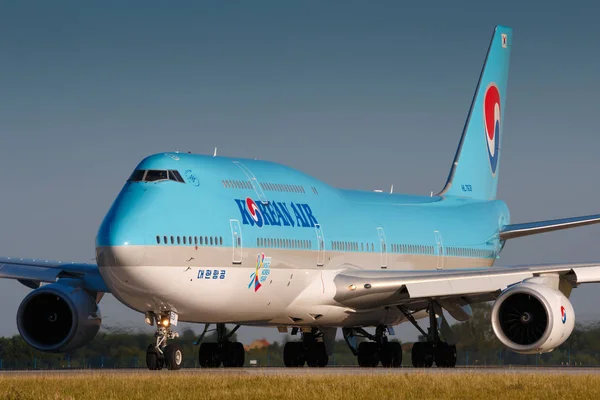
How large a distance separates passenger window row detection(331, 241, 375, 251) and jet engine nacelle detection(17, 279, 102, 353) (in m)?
6.50

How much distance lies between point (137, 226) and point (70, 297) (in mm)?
5838

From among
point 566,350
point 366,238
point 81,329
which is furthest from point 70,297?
point 566,350

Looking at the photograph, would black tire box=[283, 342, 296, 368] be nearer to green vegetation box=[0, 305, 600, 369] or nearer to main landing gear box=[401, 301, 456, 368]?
green vegetation box=[0, 305, 600, 369]

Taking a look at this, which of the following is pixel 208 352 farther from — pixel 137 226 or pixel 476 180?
pixel 476 180

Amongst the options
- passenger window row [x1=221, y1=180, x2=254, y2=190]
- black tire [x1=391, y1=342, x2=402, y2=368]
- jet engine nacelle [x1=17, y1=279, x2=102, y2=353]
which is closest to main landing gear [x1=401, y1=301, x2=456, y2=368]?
black tire [x1=391, y1=342, x2=402, y2=368]

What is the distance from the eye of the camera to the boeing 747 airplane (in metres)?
27.7

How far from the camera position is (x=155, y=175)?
28.3m

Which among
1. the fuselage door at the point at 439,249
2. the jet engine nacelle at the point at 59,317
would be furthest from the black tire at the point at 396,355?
the jet engine nacelle at the point at 59,317

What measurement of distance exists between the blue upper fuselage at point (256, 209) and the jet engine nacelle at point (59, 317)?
506 centimetres

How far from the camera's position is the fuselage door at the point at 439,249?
39.5 m

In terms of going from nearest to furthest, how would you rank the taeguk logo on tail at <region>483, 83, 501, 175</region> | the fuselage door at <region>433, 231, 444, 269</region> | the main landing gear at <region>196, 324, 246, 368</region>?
1. the main landing gear at <region>196, 324, 246, 368</region>
2. the fuselage door at <region>433, 231, 444, 269</region>
3. the taeguk logo on tail at <region>483, 83, 501, 175</region>

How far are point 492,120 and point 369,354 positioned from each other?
44.2ft

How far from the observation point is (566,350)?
43531 mm

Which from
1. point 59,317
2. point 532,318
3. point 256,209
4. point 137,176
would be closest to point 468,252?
point 532,318
